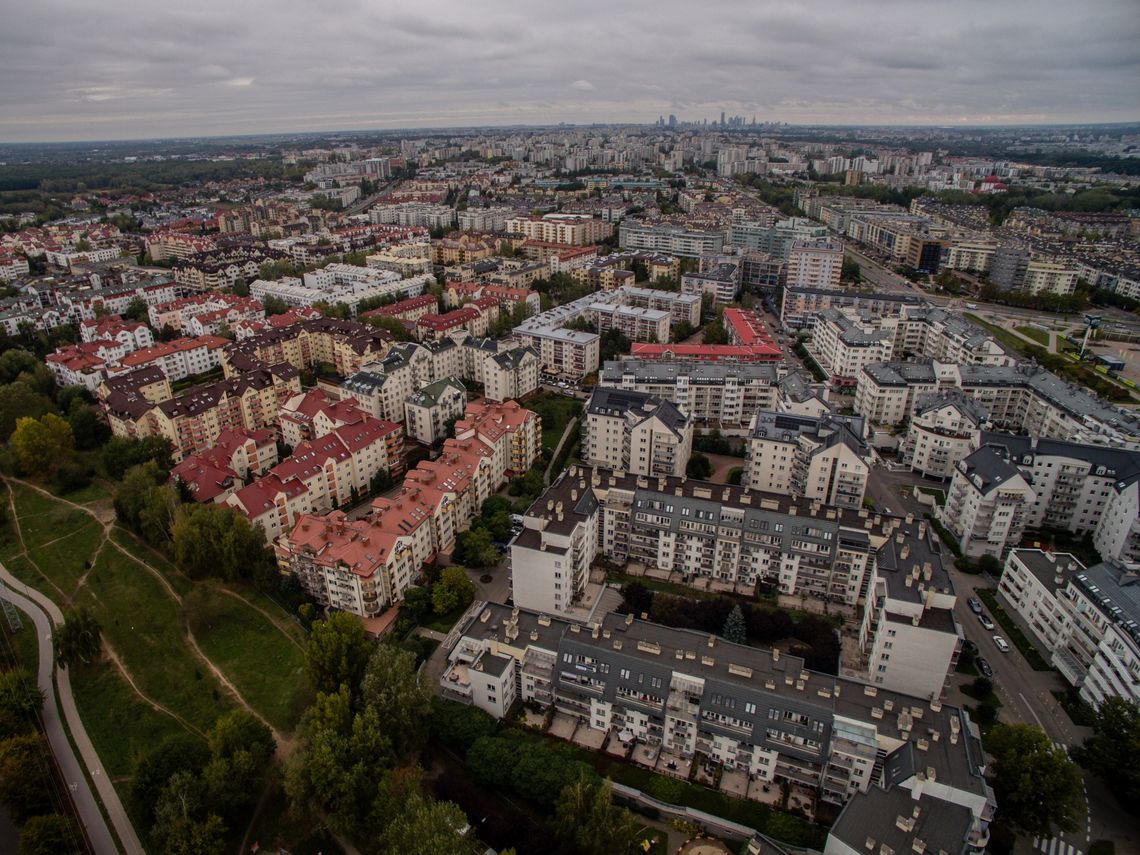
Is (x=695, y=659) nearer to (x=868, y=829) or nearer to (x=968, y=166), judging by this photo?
(x=868, y=829)

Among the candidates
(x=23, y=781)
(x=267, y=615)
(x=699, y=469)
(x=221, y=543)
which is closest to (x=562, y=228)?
(x=699, y=469)

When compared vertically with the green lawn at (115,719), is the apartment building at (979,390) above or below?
above

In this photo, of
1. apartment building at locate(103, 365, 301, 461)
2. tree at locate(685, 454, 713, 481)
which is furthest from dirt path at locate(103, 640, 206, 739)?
tree at locate(685, 454, 713, 481)

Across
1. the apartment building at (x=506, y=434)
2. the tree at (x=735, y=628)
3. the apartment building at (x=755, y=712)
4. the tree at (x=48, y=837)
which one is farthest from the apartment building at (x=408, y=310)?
the tree at (x=48, y=837)

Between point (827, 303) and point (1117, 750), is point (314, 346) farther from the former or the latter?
point (1117, 750)

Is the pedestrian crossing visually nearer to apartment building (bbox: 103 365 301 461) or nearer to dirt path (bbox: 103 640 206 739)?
dirt path (bbox: 103 640 206 739)

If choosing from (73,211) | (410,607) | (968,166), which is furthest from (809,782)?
(968,166)

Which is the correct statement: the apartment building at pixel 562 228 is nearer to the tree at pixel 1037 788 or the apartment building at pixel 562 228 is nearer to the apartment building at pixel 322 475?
the apartment building at pixel 322 475
